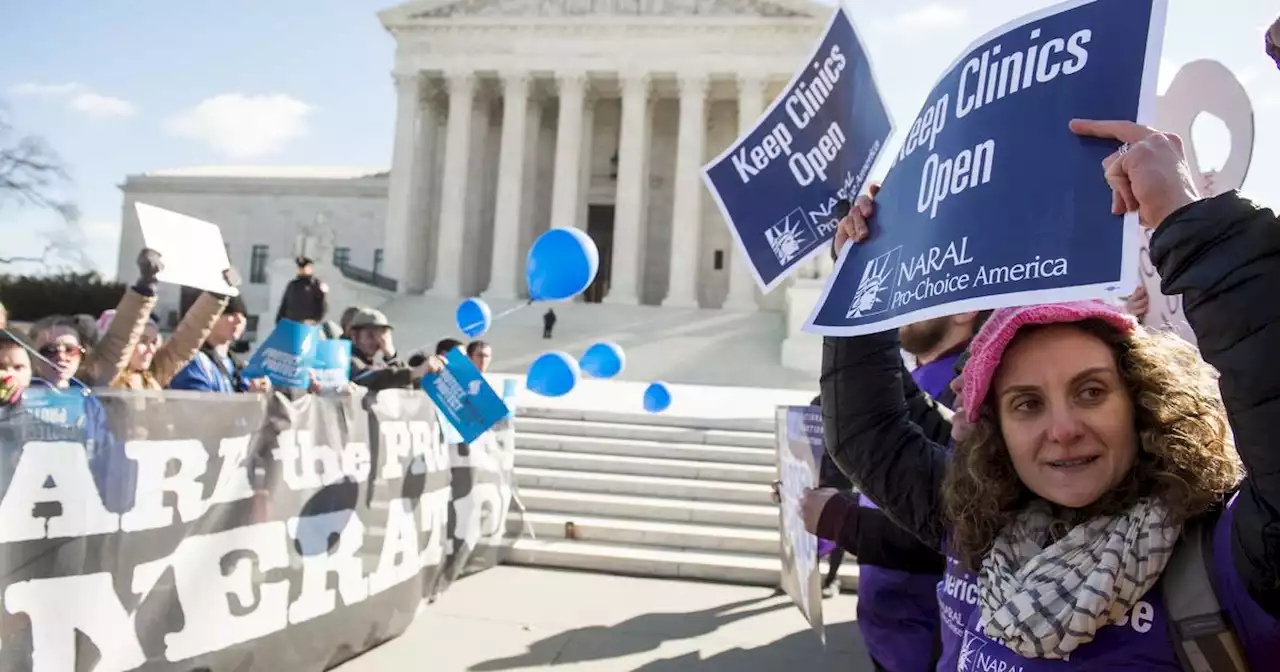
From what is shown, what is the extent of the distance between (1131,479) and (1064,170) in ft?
1.68

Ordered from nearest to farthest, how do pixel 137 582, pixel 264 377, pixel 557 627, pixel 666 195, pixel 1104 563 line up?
pixel 1104 563 → pixel 137 582 → pixel 264 377 → pixel 557 627 → pixel 666 195

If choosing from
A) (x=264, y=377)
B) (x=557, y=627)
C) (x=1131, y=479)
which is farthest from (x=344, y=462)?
(x=1131, y=479)

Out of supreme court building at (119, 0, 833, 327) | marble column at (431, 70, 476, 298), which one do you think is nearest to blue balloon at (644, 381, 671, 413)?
supreme court building at (119, 0, 833, 327)

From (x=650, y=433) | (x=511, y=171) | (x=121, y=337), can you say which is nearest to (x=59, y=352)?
(x=121, y=337)

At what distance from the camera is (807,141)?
324 centimetres

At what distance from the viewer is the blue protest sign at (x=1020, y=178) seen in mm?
1282

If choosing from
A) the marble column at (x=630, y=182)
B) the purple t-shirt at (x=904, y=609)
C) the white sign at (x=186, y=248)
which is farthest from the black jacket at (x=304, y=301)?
the marble column at (x=630, y=182)

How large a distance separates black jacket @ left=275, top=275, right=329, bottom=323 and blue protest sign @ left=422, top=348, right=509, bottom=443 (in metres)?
0.80

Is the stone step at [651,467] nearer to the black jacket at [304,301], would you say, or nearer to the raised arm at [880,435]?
the black jacket at [304,301]

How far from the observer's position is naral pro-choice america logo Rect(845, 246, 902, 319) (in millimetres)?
1659

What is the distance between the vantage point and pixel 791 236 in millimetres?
3242

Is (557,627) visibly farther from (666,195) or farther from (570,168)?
(666,195)

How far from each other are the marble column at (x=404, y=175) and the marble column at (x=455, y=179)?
56.6 inches

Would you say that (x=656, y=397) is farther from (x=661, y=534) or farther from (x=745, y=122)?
(x=745, y=122)
